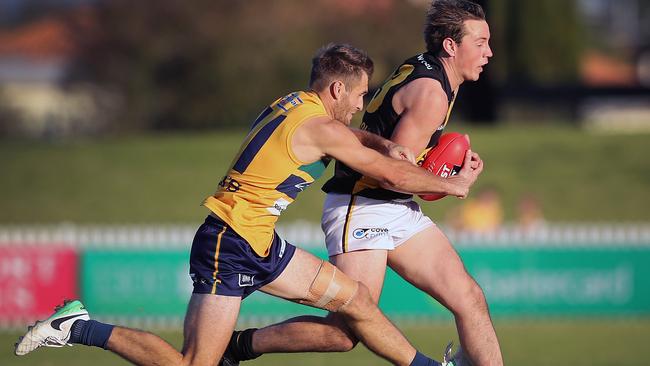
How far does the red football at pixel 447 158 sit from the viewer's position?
21.8 ft

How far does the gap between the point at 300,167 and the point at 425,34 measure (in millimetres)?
1281

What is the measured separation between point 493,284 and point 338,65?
25.9 feet

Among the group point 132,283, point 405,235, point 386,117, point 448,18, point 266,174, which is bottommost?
point 132,283

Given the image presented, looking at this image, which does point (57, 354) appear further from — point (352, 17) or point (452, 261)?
point (352, 17)

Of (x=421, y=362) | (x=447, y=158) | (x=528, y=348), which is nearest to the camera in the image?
(x=421, y=362)

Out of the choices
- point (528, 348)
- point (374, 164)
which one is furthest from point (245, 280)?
point (528, 348)

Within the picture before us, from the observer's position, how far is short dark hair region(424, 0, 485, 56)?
22.0 feet

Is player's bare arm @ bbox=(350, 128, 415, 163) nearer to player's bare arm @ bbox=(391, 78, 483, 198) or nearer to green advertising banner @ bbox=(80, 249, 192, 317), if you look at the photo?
player's bare arm @ bbox=(391, 78, 483, 198)

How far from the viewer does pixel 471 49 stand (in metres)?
6.69

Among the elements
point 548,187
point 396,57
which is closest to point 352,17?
point 396,57

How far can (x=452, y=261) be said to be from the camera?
6.70 m

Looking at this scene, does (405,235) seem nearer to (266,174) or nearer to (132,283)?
(266,174)

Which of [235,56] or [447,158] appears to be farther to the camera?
[235,56]

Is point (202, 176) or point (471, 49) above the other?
point (471, 49)
